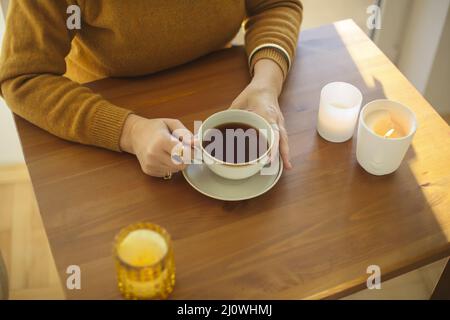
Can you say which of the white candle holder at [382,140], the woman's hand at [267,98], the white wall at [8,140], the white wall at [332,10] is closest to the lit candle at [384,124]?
the white candle holder at [382,140]

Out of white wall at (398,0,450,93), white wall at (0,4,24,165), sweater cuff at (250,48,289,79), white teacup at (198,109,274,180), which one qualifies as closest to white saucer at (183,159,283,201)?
white teacup at (198,109,274,180)

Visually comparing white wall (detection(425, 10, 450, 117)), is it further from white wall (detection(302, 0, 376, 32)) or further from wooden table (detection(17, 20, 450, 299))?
wooden table (detection(17, 20, 450, 299))

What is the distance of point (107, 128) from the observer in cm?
→ 92

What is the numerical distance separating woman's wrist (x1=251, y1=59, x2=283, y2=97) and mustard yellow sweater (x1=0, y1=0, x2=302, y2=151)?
0.02 metres

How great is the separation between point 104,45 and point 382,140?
1.86 ft

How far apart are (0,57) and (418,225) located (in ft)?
2.65

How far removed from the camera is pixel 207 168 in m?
0.89

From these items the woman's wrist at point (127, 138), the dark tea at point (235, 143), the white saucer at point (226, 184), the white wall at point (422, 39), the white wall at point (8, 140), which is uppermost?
the dark tea at point (235, 143)

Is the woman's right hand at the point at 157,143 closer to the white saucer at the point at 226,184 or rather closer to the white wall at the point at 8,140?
the white saucer at the point at 226,184

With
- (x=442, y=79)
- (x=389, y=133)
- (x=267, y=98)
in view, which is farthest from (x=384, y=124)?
(x=442, y=79)

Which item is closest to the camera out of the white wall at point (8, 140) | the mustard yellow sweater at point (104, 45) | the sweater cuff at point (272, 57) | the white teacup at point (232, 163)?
the white teacup at point (232, 163)

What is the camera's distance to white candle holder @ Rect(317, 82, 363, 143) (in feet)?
2.98

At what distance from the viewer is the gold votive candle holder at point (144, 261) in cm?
68
